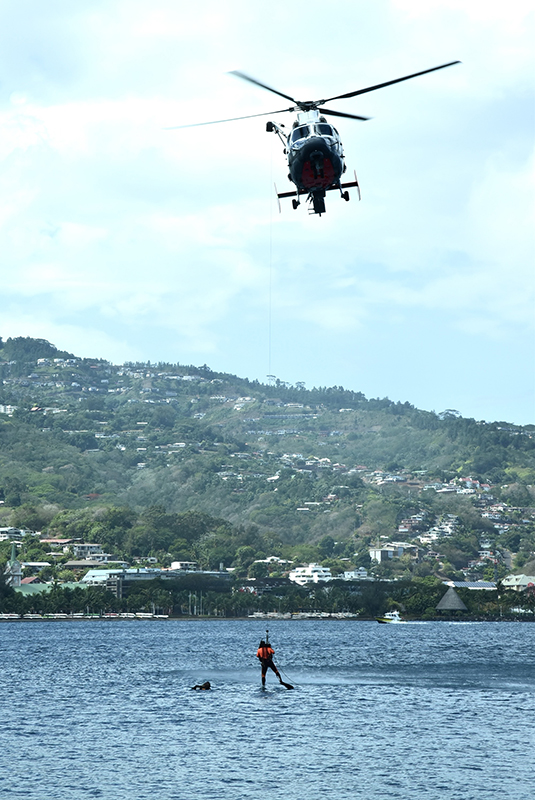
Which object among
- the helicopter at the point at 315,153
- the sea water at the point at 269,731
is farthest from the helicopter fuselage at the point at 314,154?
the sea water at the point at 269,731

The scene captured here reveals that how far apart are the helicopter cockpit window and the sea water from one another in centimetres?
2916

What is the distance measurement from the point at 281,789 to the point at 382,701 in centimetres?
2993

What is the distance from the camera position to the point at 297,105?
54.1m

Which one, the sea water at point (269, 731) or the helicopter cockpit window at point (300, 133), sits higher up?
the helicopter cockpit window at point (300, 133)

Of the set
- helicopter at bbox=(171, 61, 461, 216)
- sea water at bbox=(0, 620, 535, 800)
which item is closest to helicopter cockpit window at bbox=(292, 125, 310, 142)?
helicopter at bbox=(171, 61, 461, 216)

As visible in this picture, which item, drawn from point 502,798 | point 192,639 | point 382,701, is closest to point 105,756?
point 502,798

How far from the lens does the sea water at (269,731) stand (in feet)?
146

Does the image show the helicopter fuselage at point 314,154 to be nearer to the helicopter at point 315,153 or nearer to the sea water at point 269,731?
the helicopter at point 315,153

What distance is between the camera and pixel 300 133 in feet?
173

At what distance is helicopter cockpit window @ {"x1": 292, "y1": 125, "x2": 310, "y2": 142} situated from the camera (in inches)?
2073

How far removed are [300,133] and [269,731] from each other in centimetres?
3088

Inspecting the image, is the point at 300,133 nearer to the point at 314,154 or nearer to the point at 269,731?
the point at 314,154

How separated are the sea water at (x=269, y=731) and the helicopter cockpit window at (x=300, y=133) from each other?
95.7ft

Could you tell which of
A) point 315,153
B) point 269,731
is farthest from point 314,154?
point 269,731
